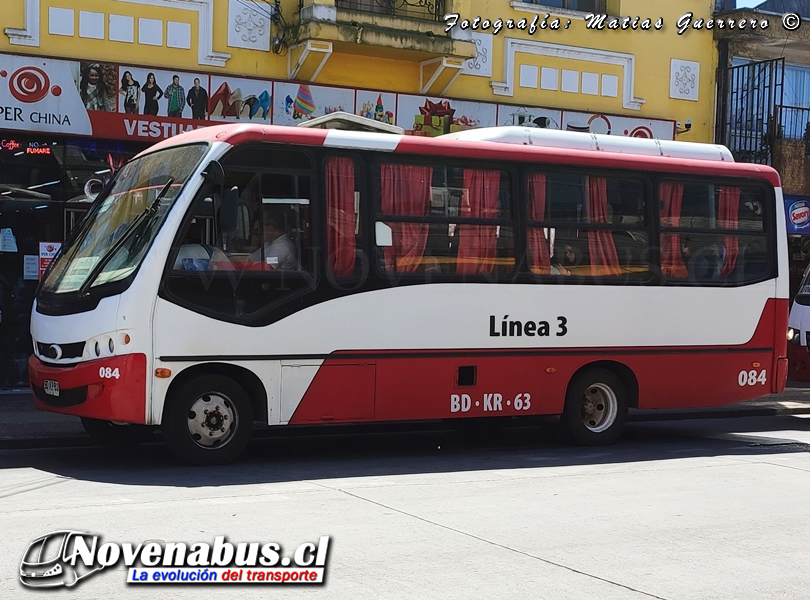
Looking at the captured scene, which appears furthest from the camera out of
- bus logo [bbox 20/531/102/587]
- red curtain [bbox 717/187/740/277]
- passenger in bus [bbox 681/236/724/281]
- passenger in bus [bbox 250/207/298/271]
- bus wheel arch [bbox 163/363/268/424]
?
red curtain [bbox 717/187/740/277]

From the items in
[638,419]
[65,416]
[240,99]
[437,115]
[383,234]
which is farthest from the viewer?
[437,115]

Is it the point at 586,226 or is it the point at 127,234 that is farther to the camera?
the point at 586,226

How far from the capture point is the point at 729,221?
13.2 m

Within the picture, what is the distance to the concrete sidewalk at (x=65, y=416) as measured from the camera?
1176 centimetres

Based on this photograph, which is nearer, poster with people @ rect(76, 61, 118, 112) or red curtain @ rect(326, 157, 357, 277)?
red curtain @ rect(326, 157, 357, 277)

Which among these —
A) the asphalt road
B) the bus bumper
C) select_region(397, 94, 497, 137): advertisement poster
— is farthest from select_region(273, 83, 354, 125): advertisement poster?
the bus bumper

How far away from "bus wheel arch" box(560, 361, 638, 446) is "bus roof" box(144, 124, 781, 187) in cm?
219

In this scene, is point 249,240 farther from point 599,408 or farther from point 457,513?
point 599,408

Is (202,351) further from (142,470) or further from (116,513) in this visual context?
(116,513)

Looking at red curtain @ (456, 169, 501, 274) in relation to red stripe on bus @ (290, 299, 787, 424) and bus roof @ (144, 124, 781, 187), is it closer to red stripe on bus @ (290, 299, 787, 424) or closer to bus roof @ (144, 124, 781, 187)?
bus roof @ (144, 124, 781, 187)

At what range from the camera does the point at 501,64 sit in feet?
60.8

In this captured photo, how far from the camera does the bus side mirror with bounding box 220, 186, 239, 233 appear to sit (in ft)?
33.2

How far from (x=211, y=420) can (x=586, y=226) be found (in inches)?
176

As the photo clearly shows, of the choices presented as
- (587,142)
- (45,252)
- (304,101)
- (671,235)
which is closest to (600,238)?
(671,235)
